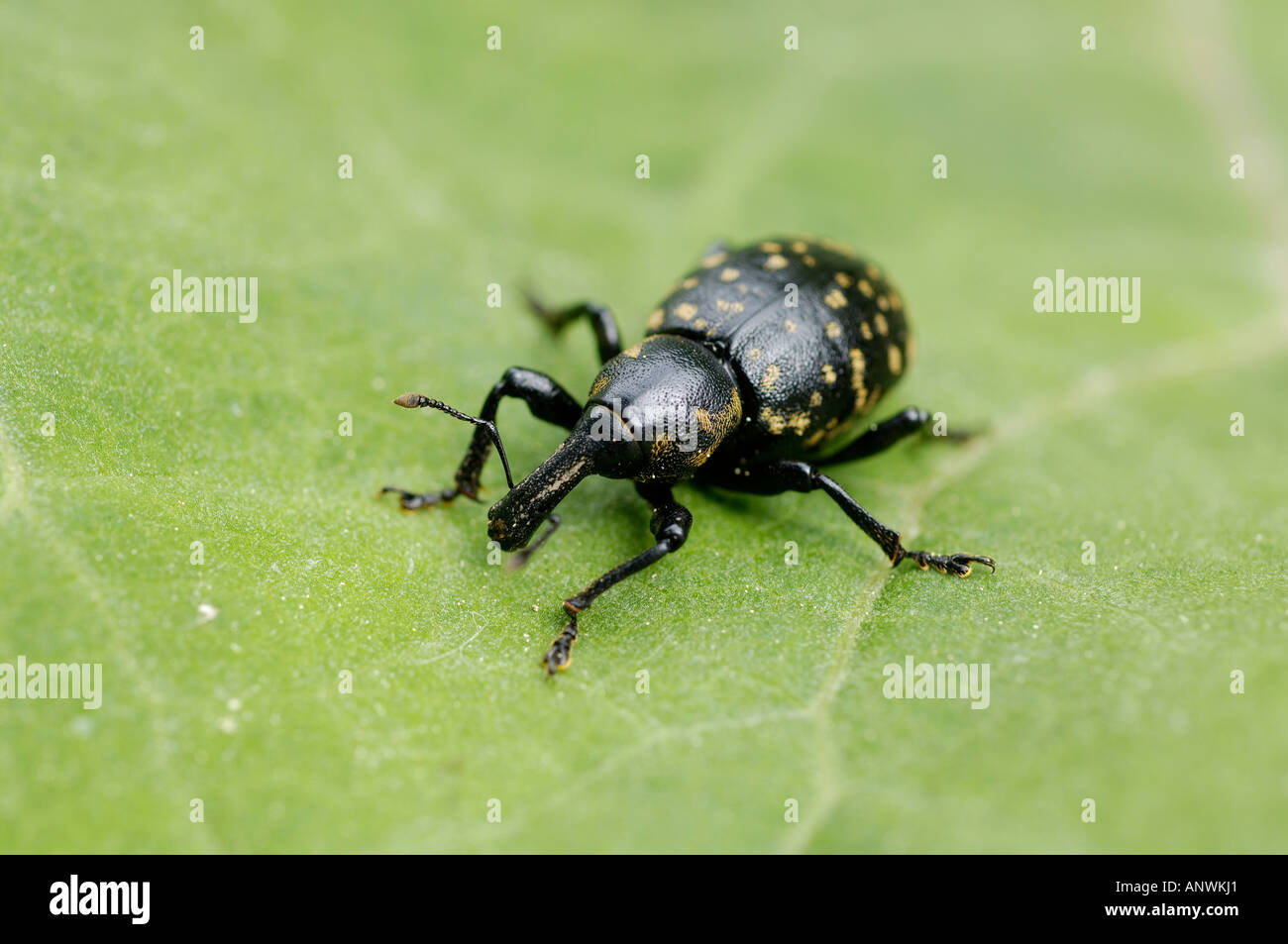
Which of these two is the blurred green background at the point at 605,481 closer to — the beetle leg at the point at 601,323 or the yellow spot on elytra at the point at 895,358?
the beetle leg at the point at 601,323

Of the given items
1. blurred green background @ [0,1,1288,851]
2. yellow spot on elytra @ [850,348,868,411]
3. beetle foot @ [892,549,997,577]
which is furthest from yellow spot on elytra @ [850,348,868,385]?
beetle foot @ [892,549,997,577]

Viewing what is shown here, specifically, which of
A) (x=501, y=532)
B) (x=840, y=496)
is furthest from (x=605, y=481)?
(x=840, y=496)

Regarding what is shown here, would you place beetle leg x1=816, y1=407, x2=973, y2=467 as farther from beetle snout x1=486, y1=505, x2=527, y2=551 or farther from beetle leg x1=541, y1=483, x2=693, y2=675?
beetle snout x1=486, y1=505, x2=527, y2=551

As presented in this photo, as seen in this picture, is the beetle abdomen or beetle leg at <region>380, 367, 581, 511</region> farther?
the beetle abdomen

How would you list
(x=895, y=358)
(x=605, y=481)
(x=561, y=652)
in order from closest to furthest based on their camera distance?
(x=561, y=652)
(x=605, y=481)
(x=895, y=358)

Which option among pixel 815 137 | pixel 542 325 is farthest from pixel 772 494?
pixel 815 137

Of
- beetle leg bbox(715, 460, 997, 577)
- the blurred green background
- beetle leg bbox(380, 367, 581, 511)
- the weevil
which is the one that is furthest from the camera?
beetle leg bbox(380, 367, 581, 511)

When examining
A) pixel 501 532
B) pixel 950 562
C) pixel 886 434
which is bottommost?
pixel 950 562

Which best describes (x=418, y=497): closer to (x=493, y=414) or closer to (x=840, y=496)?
(x=493, y=414)
